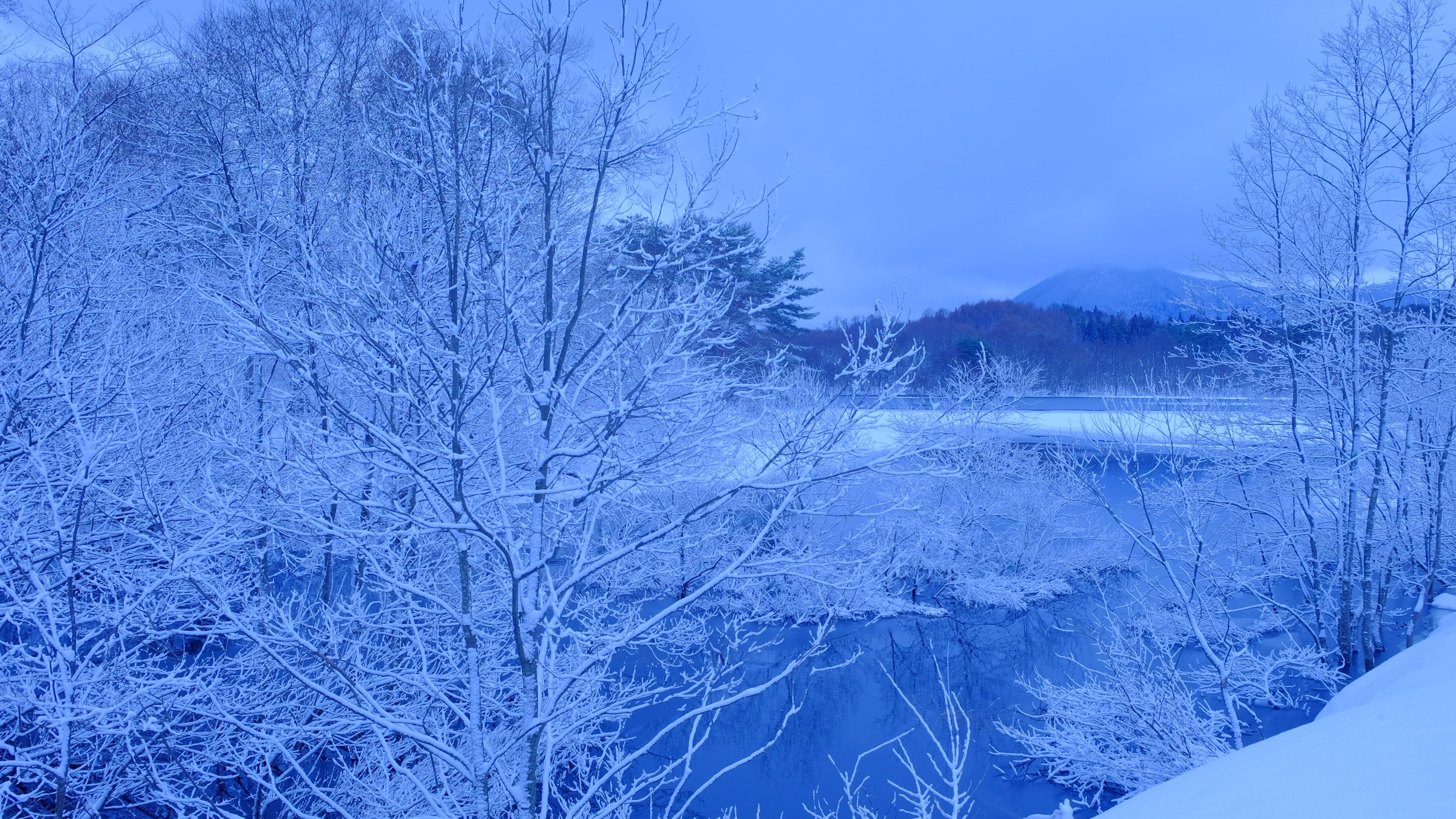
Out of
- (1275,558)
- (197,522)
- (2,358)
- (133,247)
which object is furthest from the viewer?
(1275,558)

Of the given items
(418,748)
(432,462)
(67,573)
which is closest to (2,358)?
(67,573)

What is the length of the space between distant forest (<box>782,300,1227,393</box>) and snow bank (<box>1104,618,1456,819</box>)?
9.39 m

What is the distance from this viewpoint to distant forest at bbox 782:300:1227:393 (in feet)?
71.1

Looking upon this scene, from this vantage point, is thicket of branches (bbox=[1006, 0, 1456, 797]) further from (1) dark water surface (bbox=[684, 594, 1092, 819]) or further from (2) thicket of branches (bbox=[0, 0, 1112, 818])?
(2) thicket of branches (bbox=[0, 0, 1112, 818])

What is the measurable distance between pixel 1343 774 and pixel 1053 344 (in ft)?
118

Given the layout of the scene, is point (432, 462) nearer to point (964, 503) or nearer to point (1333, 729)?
point (1333, 729)

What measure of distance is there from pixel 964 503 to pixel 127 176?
16.1m

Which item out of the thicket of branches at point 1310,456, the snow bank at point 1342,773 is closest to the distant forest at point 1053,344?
the thicket of branches at point 1310,456

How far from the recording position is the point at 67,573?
3.73 meters

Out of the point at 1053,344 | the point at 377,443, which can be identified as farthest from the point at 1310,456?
the point at 1053,344

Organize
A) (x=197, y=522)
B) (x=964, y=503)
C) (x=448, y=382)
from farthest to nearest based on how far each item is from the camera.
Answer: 1. (x=964, y=503)
2. (x=197, y=522)
3. (x=448, y=382)

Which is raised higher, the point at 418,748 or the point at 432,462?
the point at 432,462

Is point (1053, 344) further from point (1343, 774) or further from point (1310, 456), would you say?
point (1343, 774)

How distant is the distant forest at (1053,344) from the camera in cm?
2167
